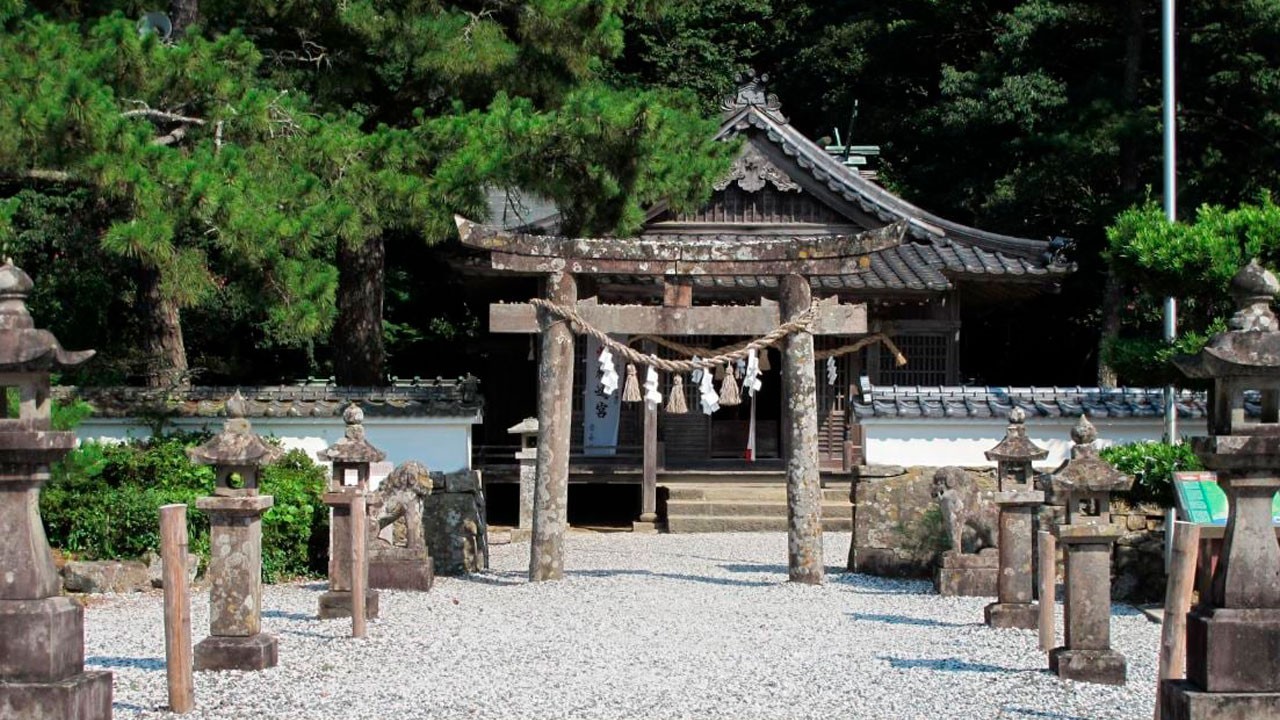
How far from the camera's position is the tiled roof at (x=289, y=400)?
16.5m

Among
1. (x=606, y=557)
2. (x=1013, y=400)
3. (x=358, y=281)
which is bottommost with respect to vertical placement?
(x=606, y=557)

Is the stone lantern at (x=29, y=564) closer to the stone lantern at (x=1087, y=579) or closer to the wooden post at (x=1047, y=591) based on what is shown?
the stone lantern at (x=1087, y=579)

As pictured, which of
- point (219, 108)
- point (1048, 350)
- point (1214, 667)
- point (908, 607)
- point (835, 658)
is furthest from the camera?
point (1048, 350)

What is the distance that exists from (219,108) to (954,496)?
750cm

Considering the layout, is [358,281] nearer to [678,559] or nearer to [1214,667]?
[678,559]

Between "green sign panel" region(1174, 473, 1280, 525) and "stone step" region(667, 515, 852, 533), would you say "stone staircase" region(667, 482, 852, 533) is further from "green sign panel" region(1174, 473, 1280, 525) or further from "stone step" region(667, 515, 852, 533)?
"green sign panel" region(1174, 473, 1280, 525)

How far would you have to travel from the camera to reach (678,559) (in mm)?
16422

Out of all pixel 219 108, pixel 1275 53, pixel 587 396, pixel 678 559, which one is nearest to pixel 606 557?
pixel 678 559

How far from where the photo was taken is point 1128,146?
2173 centimetres

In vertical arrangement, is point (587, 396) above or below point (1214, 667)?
above

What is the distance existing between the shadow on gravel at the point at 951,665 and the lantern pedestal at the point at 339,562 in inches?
156

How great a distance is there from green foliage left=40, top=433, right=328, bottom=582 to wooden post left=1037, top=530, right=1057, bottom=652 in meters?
7.61

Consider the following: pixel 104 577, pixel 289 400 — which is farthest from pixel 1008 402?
pixel 104 577

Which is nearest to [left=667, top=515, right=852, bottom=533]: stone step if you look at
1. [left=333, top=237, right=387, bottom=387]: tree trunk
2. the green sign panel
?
[left=333, top=237, right=387, bottom=387]: tree trunk
